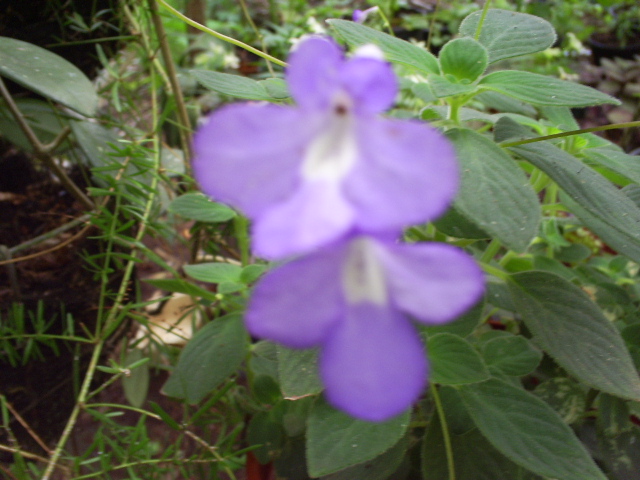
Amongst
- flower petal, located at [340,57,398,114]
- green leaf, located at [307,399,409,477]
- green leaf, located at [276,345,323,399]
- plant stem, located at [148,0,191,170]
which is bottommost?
green leaf, located at [307,399,409,477]

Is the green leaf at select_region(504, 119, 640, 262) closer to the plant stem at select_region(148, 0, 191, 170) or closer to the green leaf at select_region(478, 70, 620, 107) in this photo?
the green leaf at select_region(478, 70, 620, 107)

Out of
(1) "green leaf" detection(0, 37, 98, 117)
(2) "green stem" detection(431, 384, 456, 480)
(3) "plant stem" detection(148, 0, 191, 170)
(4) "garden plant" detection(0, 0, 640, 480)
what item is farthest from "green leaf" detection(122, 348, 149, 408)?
(2) "green stem" detection(431, 384, 456, 480)

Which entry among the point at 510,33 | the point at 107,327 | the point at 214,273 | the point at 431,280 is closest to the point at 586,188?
the point at 510,33

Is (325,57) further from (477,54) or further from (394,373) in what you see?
(477,54)

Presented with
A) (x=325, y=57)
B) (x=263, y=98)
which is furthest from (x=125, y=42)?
(x=325, y=57)

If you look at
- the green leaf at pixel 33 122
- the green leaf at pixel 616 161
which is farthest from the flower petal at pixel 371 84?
the green leaf at pixel 33 122
